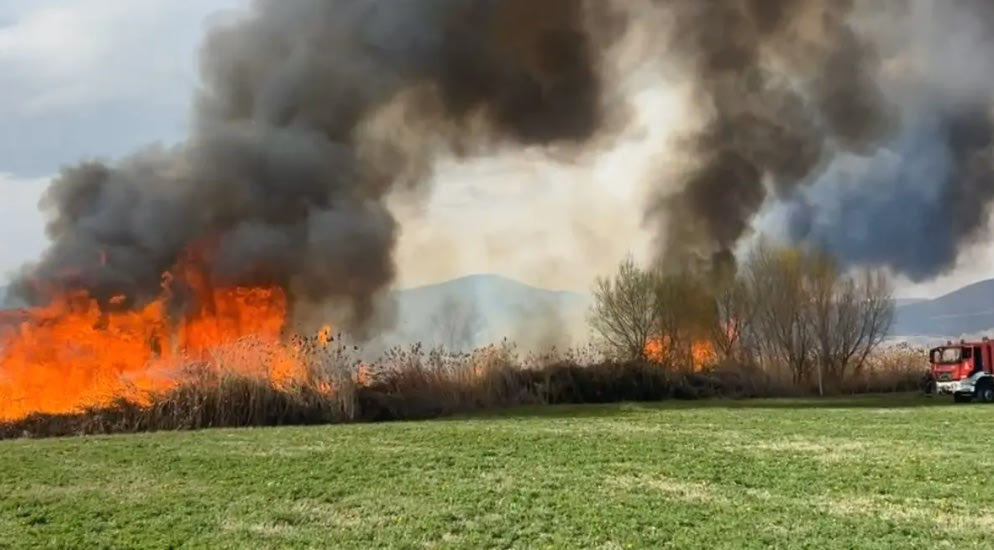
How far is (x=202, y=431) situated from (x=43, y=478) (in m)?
4.04

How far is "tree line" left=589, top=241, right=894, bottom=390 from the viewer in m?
26.7

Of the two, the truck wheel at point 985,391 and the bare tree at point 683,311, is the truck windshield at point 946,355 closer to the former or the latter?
the truck wheel at point 985,391

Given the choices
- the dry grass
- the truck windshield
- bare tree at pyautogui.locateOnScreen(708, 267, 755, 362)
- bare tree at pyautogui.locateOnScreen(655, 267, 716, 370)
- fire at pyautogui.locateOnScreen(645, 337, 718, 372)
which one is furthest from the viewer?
bare tree at pyautogui.locateOnScreen(708, 267, 755, 362)

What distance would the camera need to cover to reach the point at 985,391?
24516 millimetres

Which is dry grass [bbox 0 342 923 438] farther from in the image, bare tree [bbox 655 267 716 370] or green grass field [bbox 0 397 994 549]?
bare tree [bbox 655 267 716 370]

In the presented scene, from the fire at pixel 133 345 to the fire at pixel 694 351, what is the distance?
10617 mm

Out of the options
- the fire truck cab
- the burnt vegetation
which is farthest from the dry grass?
the fire truck cab

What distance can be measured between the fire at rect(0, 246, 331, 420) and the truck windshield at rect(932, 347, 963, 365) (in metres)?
17.8

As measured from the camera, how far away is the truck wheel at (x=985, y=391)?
2444 cm

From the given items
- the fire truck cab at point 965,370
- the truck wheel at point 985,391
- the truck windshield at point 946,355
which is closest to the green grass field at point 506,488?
the fire truck cab at point 965,370

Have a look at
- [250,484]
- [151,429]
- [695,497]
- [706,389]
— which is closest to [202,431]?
[151,429]

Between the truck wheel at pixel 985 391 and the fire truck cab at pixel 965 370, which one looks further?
the truck wheel at pixel 985 391

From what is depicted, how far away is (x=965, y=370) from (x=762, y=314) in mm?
5587

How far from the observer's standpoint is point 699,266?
29.0 metres
